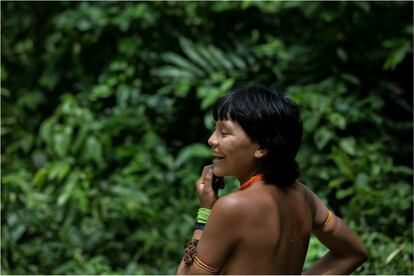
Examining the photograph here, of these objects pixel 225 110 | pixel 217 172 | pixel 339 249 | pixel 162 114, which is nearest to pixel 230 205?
pixel 217 172

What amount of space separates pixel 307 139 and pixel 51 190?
1880mm

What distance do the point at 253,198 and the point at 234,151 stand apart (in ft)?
0.51

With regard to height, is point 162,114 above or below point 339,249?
below

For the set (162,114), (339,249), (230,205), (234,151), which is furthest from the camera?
(162,114)

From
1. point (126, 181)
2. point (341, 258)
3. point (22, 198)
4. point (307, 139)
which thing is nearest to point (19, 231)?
point (22, 198)

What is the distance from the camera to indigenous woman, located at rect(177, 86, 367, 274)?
214 centimetres

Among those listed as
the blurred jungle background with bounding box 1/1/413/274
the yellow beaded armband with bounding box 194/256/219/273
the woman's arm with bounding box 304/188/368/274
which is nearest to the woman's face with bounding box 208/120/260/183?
the yellow beaded armband with bounding box 194/256/219/273

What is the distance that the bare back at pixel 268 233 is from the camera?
215cm

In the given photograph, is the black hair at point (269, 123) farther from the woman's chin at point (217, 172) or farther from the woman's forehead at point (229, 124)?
the woman's chin at point (217, 172)

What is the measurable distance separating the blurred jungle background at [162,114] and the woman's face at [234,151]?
209cm

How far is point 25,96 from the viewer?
6.29m

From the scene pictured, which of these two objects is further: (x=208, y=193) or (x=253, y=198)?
(x=208, y=193)

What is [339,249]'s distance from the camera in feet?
8.27

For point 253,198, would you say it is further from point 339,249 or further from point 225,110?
point 339,249
